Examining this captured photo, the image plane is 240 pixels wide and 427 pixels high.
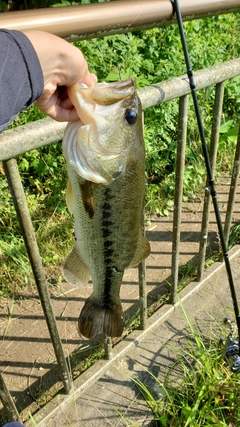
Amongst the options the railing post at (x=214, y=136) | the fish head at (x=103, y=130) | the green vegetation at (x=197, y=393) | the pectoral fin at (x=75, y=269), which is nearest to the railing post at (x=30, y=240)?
the pectoral fin at (x=75, y=269)

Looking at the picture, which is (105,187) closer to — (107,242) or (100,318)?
(107,242)

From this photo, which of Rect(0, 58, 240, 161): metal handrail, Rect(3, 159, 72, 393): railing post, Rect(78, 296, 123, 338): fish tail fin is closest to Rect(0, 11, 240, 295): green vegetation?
Rect(3, 159, 72, 393): railing post

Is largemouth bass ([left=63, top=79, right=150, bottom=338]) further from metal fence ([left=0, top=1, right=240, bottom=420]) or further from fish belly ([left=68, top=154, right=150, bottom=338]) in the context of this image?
metal fence ([left=0, top=1, right=240, bottom=420])

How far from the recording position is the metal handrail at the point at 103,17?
1164mm

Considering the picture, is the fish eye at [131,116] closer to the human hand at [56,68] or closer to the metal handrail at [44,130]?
the human hand at [56,68]

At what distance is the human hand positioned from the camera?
1.05 metres

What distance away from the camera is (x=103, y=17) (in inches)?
51.9

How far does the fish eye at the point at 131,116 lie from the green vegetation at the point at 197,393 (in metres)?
1.50

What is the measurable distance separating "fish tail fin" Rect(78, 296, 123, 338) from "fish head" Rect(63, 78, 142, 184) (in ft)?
1.90

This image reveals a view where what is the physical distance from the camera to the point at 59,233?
11.6 feet

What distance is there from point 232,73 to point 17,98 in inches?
52.7

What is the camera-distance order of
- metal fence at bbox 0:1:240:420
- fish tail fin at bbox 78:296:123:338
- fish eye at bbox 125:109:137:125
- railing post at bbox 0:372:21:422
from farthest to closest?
railing post at bbox 0:372:21:422 < fish tail fin at bbox 78:296:123:338 < metal fence at bbox 0:1:240:420 < fish eye at bbox 125:109:137:125

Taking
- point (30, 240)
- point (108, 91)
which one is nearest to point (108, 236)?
point (30, 240)

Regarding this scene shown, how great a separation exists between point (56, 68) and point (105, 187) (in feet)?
1.27
